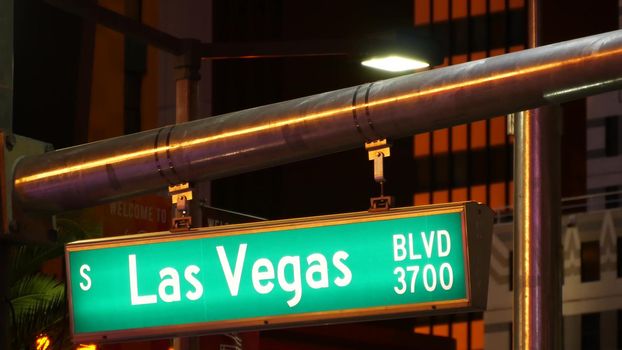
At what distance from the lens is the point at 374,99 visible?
661 centimetres

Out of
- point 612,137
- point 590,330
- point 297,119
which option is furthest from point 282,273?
point 612,137

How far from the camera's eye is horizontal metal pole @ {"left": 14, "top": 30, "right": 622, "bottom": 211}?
601cm

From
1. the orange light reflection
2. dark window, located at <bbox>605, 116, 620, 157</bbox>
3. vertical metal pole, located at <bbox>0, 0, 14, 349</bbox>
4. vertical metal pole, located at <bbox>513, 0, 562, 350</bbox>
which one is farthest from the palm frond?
dark window, located at <bbox>605, 116, 620, 157</bbox>

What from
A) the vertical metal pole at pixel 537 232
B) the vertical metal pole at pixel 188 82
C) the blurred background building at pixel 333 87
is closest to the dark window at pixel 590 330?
the blurred background building at pixel 333 87

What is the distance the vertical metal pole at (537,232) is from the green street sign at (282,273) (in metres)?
8.00

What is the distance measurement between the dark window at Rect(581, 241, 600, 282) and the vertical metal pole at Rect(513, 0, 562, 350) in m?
26.7

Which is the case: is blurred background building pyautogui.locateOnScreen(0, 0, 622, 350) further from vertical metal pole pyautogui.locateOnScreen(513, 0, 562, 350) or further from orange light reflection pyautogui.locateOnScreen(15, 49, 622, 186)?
orange light reflection pyautogui.locateOnScreen(15, 49, 622, 186)

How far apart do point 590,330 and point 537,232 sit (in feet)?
95.6

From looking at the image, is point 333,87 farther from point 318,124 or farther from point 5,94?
point 318,124

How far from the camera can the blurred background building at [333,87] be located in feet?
98.3

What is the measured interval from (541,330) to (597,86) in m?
9.24

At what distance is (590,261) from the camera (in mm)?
42406

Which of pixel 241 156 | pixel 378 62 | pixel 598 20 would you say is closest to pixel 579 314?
pixel 598 20

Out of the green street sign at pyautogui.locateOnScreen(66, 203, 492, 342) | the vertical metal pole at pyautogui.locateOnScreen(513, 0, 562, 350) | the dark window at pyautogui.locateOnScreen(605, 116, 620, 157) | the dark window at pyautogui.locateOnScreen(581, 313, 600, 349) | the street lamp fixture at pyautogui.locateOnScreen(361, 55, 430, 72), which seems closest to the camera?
the green street sign at pyautogui.locateOnScreen(66, 203, 492, 342)
